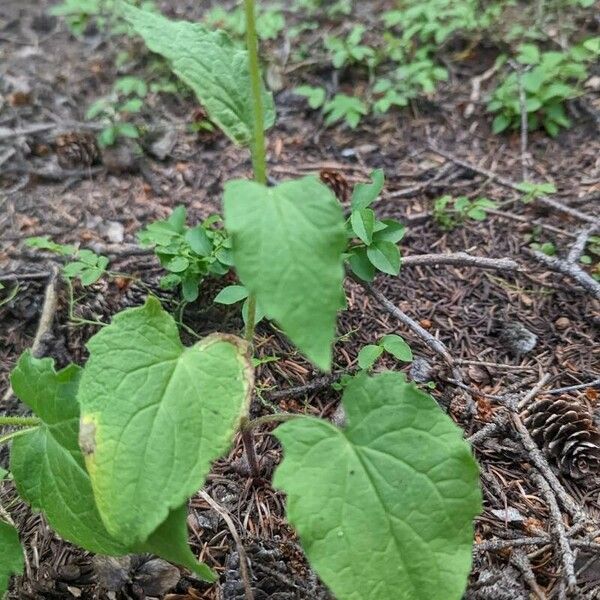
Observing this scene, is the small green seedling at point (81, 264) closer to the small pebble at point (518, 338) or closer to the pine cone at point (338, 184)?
the pine cone at point (338, 184)

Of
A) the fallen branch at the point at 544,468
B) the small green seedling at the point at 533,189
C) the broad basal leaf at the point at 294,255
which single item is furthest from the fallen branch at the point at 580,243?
the broad basal leaf at the point at 294,255

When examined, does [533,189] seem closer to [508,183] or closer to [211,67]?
[508,183]

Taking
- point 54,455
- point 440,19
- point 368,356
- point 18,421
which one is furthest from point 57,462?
point 440,19

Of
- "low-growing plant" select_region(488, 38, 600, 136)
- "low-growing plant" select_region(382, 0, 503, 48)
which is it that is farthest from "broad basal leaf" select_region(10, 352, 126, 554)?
"low-growing plant" select_region(382, 0, 503, 48)

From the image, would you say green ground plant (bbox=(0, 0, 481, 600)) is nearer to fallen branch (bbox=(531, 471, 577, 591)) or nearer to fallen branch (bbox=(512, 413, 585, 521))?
fallen branch (bbox=(531, 471, 577, 591))

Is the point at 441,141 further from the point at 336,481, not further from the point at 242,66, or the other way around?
the point at 336,481

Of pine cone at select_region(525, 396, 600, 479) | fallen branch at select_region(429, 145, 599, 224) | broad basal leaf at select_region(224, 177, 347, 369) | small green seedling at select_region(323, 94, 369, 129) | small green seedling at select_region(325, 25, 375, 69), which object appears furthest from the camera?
small green seedling at select_region(325, 25, 375, 69)
